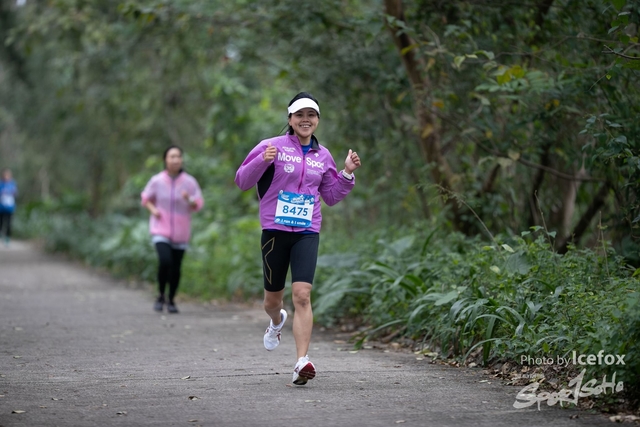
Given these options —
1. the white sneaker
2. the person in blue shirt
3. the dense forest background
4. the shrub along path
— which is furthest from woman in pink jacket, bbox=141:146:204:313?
the person in blue shirt

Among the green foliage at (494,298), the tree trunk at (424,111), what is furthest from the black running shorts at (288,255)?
the tree trunk at (424,111)

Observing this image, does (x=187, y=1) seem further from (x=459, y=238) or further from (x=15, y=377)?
(x=15, y=377)

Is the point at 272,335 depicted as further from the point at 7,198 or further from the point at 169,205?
the point at 7,198

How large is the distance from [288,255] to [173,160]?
219 inches

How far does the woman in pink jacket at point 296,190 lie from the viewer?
6688 mm

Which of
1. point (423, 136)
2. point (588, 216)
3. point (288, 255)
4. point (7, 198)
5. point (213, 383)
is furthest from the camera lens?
point (7, 198)

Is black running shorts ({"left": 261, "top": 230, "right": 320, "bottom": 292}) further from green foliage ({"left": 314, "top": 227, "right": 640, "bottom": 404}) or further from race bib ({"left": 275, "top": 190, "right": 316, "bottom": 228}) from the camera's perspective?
green foliage ({"left": 314, "top": 227, "right": 640, "bottom": 404})

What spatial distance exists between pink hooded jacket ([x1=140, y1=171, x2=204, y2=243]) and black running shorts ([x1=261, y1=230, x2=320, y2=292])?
5.31 meters

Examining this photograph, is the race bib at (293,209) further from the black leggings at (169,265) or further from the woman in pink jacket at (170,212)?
the black leggings at (169,265)

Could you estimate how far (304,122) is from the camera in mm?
6793

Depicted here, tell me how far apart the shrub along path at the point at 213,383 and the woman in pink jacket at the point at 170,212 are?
117 cm

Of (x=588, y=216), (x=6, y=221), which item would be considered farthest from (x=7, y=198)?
(x=588, y=216)

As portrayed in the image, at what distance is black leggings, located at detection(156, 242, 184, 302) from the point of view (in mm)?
12102

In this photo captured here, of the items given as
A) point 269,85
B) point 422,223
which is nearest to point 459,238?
point 422,223
